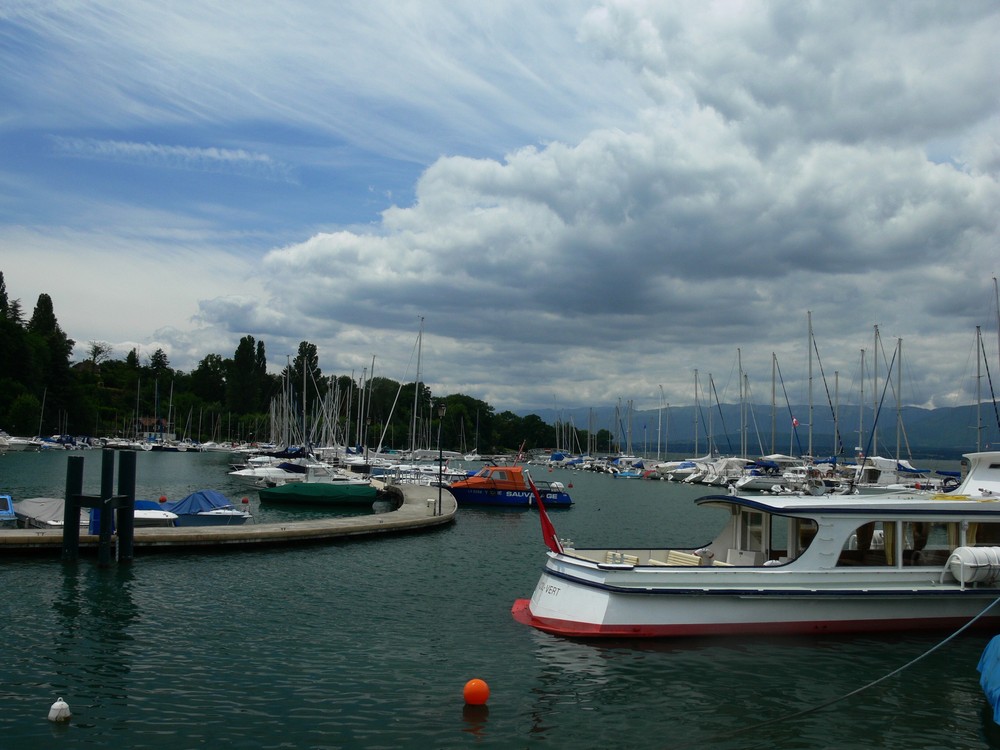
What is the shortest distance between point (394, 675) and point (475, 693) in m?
2.36

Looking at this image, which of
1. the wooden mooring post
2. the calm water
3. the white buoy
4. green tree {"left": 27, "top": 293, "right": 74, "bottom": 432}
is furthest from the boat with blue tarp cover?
green tree {"left": 27, "top": 293, "right": 74, "bottom": 432}

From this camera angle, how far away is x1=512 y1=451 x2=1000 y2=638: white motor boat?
18297 mm

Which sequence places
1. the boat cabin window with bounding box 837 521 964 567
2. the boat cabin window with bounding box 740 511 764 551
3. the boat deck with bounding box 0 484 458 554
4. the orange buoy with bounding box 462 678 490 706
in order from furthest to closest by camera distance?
the boat deck with bounding box 0 484 458 554
the boat cabin window with bounding box 740 511 764 551
the boat cabin window with bounding box 837 521 964 567
the orange buoy with bounding box 462 678 490 706

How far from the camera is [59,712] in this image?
13391 mm

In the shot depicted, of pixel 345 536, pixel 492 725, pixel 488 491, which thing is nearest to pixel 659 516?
pixel 488 491

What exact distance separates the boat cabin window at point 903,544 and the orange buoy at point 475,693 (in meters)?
9.39

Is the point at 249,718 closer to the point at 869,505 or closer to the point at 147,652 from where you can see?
the point at 147,652

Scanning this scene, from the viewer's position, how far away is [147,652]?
57.0 ft

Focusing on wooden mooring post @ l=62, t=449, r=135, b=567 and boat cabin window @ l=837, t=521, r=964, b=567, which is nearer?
boat cabin window @ l=837, t=521, r=964, b=567

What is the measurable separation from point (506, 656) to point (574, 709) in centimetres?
316

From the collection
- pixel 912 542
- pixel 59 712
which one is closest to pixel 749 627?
pixel 912 542

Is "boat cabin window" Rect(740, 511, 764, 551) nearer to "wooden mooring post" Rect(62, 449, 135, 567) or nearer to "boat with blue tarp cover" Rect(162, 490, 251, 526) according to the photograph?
"wooden mooring post" Rect(62, 449, 135, 567)

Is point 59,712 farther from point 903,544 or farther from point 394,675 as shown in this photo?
point 903,544

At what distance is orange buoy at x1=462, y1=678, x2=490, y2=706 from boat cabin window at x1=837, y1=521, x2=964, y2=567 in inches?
370
